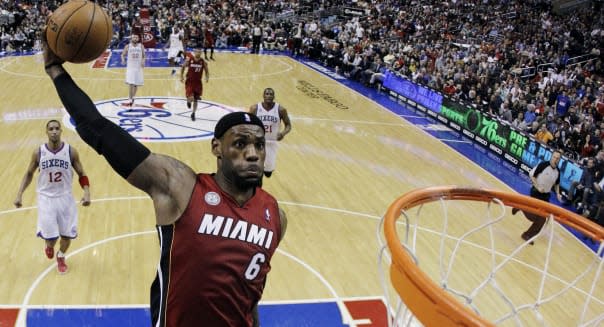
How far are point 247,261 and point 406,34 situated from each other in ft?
82.9

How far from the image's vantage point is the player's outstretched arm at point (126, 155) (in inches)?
79.5

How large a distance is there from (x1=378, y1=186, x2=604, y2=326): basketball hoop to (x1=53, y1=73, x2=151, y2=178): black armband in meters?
1.27

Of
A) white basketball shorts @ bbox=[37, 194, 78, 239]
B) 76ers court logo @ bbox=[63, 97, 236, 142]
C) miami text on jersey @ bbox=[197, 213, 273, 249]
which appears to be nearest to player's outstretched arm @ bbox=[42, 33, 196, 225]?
miami text on jersey @ bbox=[197, 213, 273, 249]

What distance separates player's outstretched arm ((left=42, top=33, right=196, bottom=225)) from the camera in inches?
79.5

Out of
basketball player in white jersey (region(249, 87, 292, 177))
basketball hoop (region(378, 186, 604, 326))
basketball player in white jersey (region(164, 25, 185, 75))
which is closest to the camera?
basketball hoop (region(378, 186, 604, 326))

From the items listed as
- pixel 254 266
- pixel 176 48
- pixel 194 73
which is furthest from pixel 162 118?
pixel 254 266

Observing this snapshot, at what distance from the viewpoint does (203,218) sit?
7.38ft

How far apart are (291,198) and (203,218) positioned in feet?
21.9

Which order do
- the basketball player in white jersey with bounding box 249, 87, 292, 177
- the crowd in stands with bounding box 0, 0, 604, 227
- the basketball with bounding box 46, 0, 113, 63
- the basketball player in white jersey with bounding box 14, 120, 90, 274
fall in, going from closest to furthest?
the basketball with bounding box 46, 0, 113, 63 < the basketball player in white jersey with bounding box 14, 120, 90, 274 < the basketball player in white jersey with bounding box 249, 87, 292, 177 < the crowd in stands with bounding box 0, 0, 604, 227

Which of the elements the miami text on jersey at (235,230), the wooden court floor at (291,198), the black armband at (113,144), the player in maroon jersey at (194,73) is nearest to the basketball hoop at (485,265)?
the wooden court floor at (291,198)

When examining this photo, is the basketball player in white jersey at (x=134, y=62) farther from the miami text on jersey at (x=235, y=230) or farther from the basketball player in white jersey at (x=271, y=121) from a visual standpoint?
the miami text on jersey at (x=235, y=230)

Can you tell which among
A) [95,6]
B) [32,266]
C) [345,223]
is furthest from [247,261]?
[345,223]

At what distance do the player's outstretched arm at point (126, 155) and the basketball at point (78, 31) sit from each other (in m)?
0.08

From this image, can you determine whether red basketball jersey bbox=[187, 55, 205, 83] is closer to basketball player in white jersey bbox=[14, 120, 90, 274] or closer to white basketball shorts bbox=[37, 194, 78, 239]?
basketball player in white jersey bbox=[14, 120, 90, 274]
